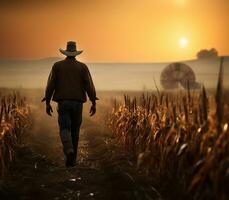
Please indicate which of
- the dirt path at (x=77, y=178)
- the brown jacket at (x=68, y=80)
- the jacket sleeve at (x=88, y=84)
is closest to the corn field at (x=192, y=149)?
the dirt path at (x=77, y=178)

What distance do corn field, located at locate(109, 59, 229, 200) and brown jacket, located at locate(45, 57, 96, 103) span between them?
164 centimetres

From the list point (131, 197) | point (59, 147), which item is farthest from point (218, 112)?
point (59, 147)

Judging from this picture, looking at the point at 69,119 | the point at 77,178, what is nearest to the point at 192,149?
the point at 77,178

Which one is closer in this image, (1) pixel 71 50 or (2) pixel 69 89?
(2) pixel 69 89

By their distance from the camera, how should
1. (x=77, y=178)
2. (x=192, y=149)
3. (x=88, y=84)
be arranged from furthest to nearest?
(x=88, y=84), (x=77, y=178), (x=192, y=149)

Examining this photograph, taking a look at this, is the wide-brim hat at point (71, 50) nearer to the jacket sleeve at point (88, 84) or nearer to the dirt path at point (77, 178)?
the jacket sleeve at point (88, 84)

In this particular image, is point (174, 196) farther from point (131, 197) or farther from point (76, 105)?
point (76, 105)

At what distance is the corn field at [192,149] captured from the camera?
18.5 ft

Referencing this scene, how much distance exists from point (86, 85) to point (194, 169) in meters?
4.80

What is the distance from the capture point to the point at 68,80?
10.2 meters

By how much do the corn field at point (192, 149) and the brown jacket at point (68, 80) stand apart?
164 cm

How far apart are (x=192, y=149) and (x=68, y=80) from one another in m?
4.28

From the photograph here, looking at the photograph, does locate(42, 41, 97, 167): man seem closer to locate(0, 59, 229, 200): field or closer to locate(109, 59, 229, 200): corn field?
locate(0, 59, 229, 200): field

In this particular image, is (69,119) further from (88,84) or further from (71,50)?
(71,50)
